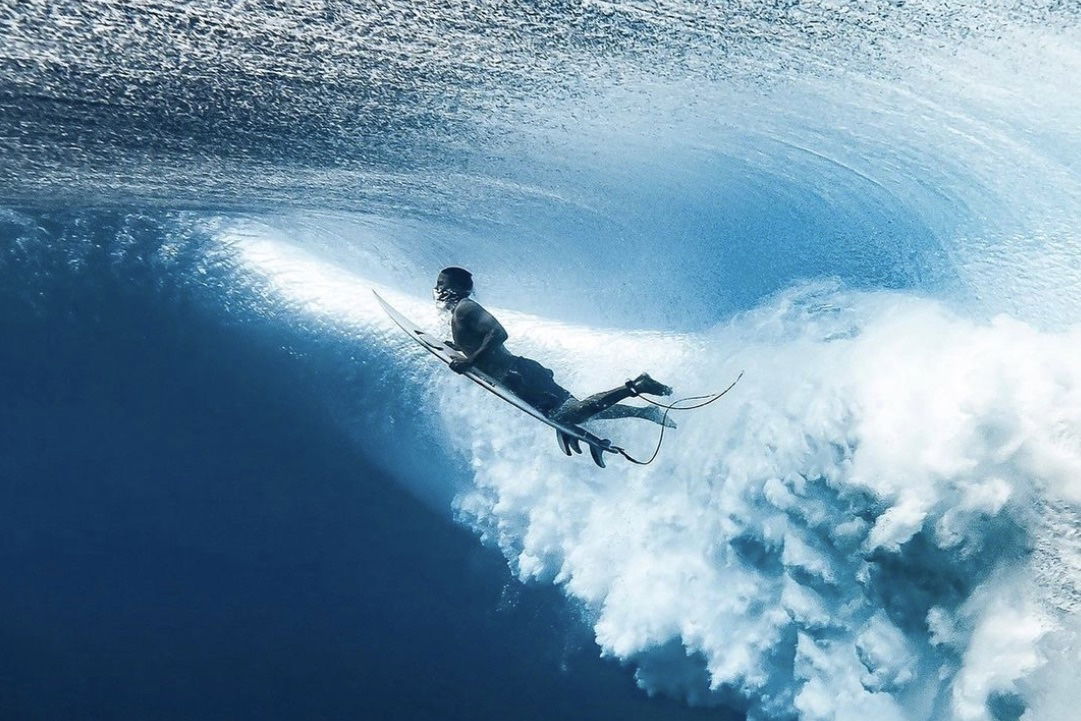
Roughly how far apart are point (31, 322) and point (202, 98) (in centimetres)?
640

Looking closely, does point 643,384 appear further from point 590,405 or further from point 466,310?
point 466,310

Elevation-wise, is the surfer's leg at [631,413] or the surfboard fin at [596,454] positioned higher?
the surfer's leg at [631,413]

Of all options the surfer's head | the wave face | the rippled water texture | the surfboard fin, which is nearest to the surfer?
the surfer's head

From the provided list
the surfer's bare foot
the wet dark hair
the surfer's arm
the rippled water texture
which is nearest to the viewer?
the surfer's bare foot

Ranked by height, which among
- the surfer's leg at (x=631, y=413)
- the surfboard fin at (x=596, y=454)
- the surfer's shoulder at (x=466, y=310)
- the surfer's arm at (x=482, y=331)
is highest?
the surfer's shoulder at (x=466, y=310)

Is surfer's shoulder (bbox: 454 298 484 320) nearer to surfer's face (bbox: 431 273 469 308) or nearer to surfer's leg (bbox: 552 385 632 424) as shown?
surfer's face (bbox: 431 273 469 308)

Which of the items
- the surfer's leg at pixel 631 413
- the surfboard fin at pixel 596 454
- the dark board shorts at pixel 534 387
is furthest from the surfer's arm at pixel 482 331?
the surfboard fin at pixel 596 454

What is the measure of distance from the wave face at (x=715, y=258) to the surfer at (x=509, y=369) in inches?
105

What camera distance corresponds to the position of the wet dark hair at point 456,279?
603 centimetres

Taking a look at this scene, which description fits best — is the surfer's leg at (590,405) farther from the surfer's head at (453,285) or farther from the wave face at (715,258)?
the wave face at (715,258)

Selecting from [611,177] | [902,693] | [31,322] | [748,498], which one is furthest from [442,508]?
[31,322]

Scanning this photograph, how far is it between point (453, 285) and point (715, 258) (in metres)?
4.95

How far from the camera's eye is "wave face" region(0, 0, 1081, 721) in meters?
6.31

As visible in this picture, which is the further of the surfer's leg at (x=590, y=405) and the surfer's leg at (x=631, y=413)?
the surfer's leg at (x=631, y=413)
